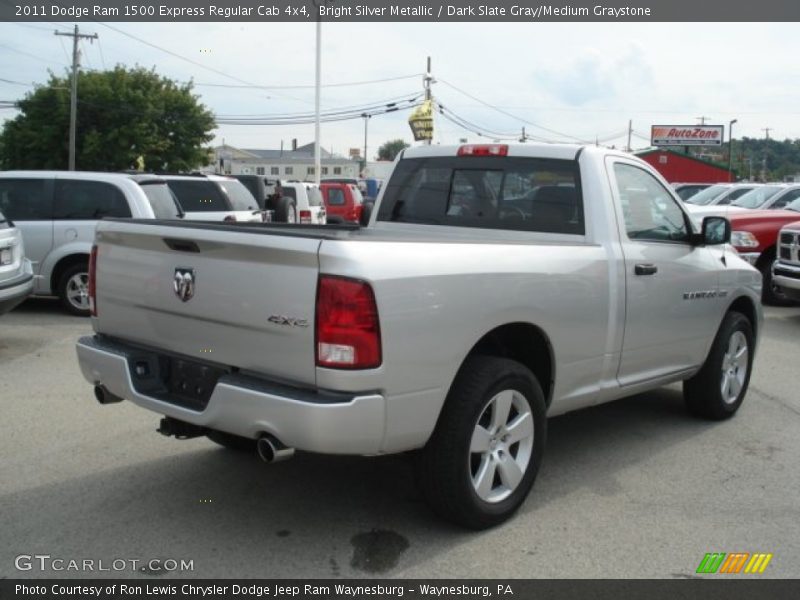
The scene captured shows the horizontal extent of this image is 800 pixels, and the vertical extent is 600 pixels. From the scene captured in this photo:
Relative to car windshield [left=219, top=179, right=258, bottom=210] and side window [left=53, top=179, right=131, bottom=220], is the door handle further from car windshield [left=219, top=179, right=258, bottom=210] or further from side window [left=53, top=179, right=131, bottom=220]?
car windshield [left=219, top=179, right=258, bottom=210]

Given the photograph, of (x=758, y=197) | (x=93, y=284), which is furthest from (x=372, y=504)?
(x=758, y=197)

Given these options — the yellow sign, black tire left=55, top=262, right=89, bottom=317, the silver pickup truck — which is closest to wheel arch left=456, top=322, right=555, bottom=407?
the silver pickup truck

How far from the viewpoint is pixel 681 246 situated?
537 centimetres

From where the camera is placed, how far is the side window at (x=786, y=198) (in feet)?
51.1

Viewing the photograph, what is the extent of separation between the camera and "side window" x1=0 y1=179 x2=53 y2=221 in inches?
411

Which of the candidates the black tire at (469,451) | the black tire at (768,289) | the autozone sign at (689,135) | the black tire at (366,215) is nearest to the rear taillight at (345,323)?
the black tire at (469,451)

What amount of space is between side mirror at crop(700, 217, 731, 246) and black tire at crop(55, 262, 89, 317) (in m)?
7.86

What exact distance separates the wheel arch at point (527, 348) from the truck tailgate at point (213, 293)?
1.11 m

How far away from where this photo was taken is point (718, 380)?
5.83 m

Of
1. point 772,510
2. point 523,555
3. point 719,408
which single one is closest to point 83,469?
point 523,555

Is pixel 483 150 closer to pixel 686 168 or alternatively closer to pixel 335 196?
pixel 335 196

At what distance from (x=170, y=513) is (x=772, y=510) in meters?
3.22

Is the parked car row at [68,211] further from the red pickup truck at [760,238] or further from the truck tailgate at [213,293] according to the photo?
the red pickup truck at [760,238]

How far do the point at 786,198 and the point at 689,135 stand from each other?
53.6 m
